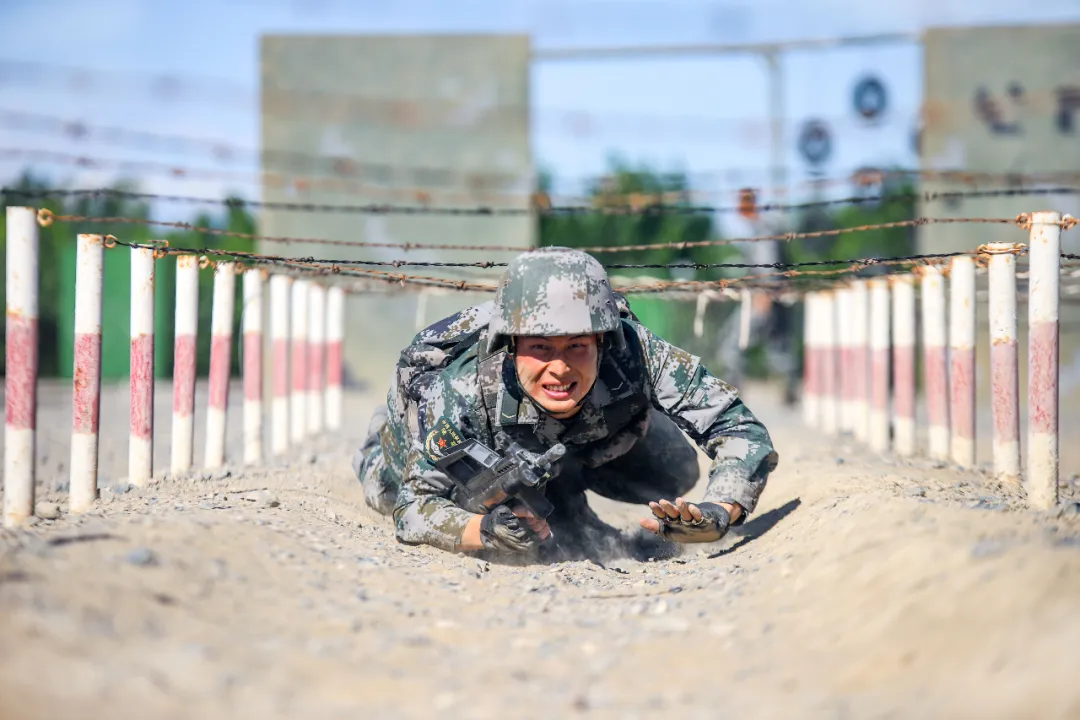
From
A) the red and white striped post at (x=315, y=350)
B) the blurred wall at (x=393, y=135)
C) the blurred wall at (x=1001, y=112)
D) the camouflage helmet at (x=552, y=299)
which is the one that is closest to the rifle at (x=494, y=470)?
the camouflage helmet at (x=552, y=299)

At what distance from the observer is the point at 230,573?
4.16m

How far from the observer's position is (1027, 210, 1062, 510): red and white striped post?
5832 mm

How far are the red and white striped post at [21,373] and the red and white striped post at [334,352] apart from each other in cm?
637

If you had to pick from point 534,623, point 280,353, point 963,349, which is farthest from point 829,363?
point 534,623

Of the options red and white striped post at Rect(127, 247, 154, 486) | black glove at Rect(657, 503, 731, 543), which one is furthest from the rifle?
red and white striped post at Rect(127, 247, 154, 486)

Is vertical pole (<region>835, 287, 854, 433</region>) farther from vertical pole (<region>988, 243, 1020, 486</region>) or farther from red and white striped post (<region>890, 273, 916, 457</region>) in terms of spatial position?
vertical pole (<region>988, 243, 1020, 486</region>)

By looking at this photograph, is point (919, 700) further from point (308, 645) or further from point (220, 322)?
point (220, 322)

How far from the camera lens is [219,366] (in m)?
8.25

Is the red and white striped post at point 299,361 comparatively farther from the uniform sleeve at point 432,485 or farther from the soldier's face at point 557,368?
the soldier's face at point 557,368

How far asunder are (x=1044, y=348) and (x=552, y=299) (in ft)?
7.86

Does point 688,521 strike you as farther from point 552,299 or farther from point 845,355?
point 845,355

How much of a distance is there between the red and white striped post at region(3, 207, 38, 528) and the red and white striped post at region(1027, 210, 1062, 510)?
4.33m

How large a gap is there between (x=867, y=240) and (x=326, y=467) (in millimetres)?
28596

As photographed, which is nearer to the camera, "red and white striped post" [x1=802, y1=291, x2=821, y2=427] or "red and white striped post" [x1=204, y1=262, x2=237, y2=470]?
"red and white striped post" [x1=204, y1=262, x2=237, y2=470]
